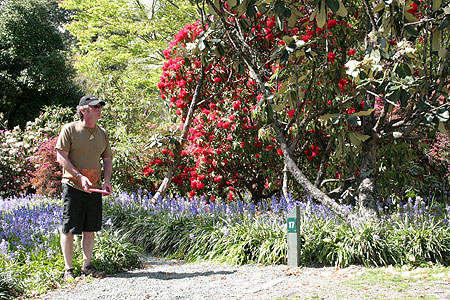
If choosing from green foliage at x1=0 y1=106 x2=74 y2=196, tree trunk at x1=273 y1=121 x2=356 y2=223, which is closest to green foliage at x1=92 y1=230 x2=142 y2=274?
tree trunk at x1=273 y1=121 x2=356 y2=223

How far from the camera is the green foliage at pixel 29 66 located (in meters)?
14.7

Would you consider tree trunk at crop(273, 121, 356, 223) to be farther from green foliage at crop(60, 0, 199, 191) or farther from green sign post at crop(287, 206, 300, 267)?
green foliage at crop(60, 0, 199, 191)

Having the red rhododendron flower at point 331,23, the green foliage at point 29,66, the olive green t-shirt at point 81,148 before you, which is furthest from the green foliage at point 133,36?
the olive green t-shirt at point 81,148

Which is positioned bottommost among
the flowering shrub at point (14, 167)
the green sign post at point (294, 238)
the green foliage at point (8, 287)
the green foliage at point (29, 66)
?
the green foliage at point (8, 287)

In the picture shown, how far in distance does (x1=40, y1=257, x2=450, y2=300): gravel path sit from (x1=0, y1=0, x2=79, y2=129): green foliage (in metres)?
12.3

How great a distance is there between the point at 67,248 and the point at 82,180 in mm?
650

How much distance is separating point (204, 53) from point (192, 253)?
89.5 inches

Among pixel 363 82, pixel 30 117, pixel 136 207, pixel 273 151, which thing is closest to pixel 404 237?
pixel 363 82

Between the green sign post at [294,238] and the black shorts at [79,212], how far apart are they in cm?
181

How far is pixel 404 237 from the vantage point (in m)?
4.21

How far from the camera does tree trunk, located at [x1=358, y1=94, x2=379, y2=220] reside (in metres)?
4.55

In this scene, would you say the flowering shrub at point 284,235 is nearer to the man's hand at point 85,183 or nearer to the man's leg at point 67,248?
the man's leg at point 67,248

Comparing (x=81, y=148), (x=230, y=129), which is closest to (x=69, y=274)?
(x=81, y=148)

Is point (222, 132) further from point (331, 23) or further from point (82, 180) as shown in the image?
point (82, 180)
